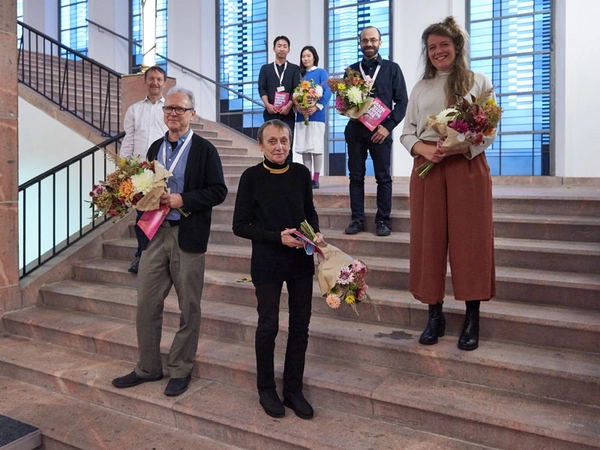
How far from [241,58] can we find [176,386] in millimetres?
9719

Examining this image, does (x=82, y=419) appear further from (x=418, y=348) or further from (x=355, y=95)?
(x=355, y=95)

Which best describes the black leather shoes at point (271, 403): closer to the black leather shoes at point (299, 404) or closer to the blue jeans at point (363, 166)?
the black leather shoes at point (299, 404)

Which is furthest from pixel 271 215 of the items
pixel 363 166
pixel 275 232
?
pixel 363 166

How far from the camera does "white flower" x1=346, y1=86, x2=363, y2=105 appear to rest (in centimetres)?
483

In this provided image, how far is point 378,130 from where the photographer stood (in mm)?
4957

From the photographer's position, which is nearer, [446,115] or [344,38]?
[446,115]

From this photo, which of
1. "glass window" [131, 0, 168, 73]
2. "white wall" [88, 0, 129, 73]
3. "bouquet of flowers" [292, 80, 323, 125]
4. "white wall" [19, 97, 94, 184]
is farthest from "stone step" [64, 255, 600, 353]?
"white wall" [88, 0, 129, 73]

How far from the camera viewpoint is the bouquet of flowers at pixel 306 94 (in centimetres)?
609

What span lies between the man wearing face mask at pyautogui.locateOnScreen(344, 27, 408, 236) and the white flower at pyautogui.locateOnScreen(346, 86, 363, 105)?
182 millimetres

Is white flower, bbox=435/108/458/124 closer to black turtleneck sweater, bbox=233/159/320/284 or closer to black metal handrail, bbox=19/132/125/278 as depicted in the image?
black turtleneck sweater, bbox=233/159/320/284

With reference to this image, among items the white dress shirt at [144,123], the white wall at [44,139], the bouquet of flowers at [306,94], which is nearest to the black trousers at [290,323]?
the white dress shirt at [144,123]

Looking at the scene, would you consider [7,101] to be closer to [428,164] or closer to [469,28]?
[428,164]

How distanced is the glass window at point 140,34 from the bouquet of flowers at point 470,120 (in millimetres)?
10982

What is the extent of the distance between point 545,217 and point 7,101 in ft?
15.7
